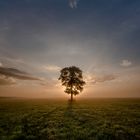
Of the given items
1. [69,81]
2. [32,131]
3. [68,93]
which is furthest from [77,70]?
[32,131]

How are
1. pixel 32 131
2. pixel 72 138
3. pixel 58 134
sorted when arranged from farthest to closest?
pixel 32 131
pixel 58 134
pixel 72 138

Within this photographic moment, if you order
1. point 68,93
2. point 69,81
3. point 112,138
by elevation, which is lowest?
point 112,138

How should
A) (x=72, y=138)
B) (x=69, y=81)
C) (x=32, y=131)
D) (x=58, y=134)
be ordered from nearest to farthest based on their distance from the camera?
(x=72, y=138), (x=58, y=134), (x=32, y=131), (x=69, y=81)

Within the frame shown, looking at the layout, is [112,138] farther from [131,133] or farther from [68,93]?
[68,93]

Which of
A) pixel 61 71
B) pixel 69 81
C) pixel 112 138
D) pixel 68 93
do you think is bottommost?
pixel 112 138

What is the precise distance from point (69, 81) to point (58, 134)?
5697cm

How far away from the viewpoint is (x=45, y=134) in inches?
605

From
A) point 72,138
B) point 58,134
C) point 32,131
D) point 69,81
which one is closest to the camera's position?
point 72,138

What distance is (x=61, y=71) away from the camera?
7275 centimetres

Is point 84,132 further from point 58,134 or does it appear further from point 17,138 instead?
point 17,138

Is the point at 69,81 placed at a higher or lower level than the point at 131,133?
higher

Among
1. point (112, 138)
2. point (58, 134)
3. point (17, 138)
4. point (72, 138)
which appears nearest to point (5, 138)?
point (17, 138)

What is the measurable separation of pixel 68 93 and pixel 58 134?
59.0m

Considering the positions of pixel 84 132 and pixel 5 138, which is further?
pixel 84 132
